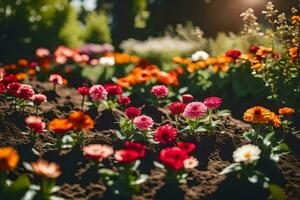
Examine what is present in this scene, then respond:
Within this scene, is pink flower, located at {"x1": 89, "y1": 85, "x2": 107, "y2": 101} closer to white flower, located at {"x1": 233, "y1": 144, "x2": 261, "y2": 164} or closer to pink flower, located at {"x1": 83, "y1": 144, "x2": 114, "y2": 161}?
pink flower, located at {"x1": 83, "y1": 144, "x2": 114, "y2": 161}

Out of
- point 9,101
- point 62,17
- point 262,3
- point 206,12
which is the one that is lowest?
point 9,101

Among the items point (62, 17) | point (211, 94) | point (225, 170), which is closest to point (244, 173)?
point (225, 170)

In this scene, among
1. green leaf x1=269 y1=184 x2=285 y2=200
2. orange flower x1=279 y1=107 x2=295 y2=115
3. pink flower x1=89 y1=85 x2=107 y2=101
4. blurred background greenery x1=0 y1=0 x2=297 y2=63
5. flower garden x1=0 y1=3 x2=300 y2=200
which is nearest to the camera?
green leaf x1=269 y1=184 x2=285 y2=200

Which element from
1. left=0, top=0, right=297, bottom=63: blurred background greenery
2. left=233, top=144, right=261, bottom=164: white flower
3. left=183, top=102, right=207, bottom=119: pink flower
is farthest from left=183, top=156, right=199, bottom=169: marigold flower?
left=0, top=0, right=297, bottom=63: blurred background greenery

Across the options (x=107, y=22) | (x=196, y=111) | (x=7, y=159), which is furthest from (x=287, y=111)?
(x=107, y=22)

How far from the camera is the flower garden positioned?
11.7 ft

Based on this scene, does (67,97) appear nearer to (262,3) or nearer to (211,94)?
(211,94)

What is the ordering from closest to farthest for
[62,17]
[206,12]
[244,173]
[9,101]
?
[244,173], [9,101], [62,17], [206,12]

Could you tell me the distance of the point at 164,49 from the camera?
9.55 m

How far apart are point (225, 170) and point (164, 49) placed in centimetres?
602

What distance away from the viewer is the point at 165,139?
401 cm

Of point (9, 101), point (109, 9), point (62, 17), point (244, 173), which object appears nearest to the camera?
point (244, 173)

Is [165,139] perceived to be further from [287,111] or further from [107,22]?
[107,22]

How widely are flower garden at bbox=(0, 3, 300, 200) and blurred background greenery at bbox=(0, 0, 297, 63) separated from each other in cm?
224
